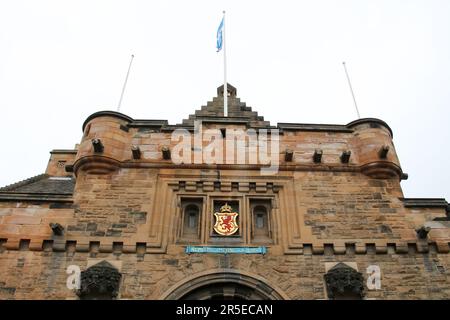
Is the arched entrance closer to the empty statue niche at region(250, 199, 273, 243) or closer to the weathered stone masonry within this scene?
the weathered stone masonry

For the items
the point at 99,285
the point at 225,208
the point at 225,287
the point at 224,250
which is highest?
the point at 225,208

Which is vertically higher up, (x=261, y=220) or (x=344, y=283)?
(x=261, y=220)

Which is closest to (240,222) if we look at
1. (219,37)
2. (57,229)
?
(57,229)

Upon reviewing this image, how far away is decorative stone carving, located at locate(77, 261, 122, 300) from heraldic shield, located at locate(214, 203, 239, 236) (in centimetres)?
256

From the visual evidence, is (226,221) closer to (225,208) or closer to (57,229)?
(225,208)

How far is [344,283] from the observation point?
32.4 feet

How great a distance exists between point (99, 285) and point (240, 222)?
3451 millimetres

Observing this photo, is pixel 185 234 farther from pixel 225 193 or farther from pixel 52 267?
pixel 52 267

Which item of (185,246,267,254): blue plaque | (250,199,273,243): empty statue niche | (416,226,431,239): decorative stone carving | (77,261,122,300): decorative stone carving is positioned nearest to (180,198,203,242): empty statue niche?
(185,246,267,254): blue plaque

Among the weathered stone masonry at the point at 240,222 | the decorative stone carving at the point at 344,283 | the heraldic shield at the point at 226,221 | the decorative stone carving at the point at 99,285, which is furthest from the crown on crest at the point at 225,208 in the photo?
the decorative stone carving at the point at 99,285
